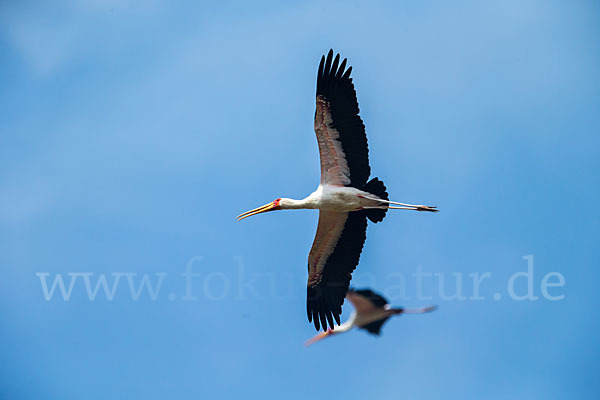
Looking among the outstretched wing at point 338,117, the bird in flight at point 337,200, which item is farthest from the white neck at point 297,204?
the outstretched wing at point 338,117

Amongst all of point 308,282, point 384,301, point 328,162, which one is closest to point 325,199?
point 328,162

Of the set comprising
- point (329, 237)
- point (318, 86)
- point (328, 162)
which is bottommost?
point (329, 237)

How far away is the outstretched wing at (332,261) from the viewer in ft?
56.1

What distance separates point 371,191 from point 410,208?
1079 millimetres

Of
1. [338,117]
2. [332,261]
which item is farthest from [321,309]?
[338,117]

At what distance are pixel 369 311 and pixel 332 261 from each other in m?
2.78

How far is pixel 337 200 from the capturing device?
16688 millimetres

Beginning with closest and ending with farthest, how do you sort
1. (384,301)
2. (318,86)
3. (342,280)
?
(318,86), (342,280), (384,301)

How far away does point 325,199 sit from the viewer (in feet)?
55.1

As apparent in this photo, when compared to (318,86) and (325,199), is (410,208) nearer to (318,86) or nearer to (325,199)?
(325,199)

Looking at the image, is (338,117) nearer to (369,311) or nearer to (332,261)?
(332,261)

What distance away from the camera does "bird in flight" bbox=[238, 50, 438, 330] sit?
16.0 m

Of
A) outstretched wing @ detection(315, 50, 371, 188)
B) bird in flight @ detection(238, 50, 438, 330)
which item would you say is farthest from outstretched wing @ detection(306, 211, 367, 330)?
outstretched wing @ detection(315, 50, 371, 188)

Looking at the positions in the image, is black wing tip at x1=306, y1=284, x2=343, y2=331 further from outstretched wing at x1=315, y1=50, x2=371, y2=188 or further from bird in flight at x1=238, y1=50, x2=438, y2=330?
outstretched wing at x1=315, y1=50, x2=371, y2=188
